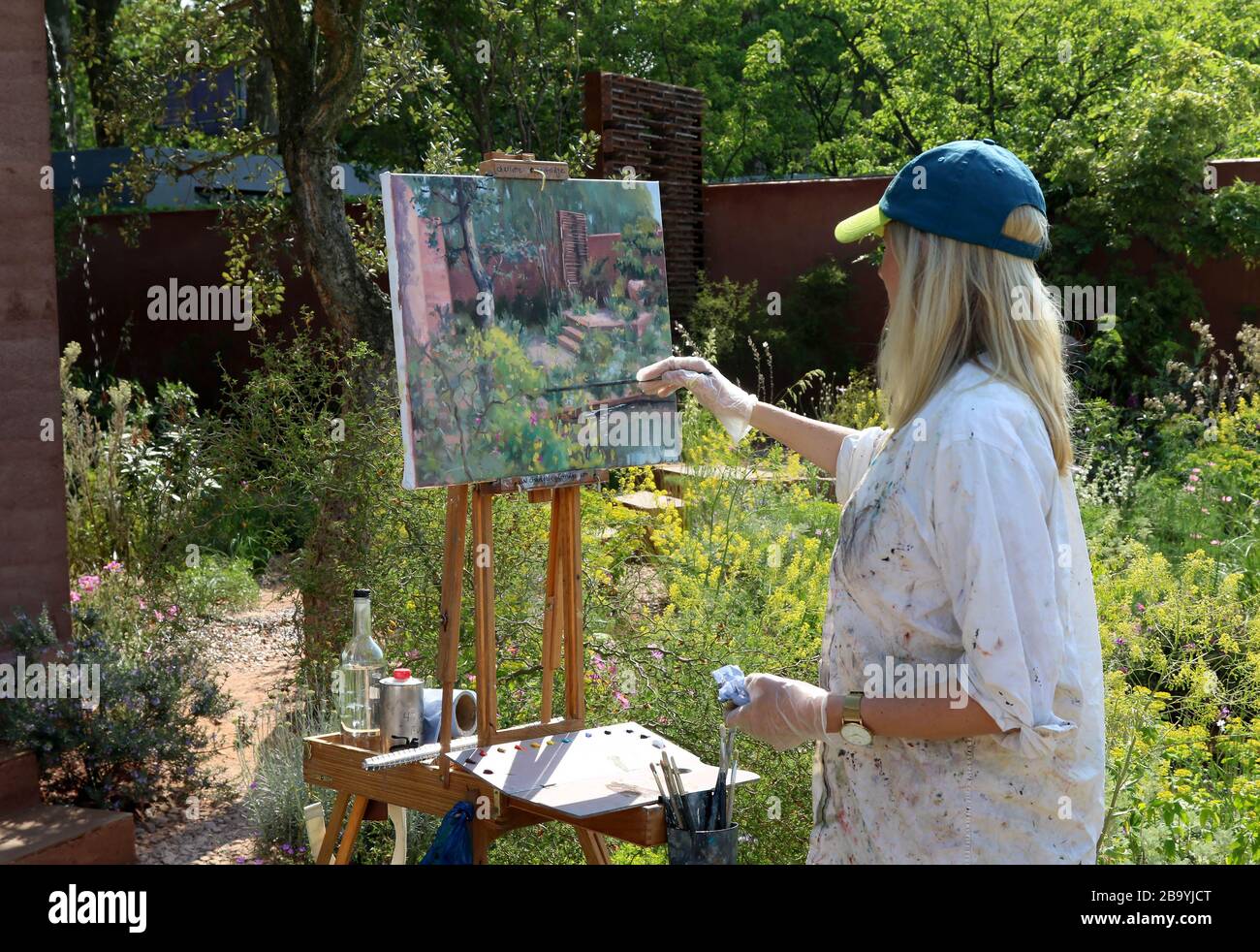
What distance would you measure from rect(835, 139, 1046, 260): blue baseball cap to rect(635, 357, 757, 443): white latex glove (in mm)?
771

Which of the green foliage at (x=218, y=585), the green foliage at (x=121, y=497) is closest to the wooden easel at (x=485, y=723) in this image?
the green foliage at (x=218, y=585)

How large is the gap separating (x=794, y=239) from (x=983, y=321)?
9.14 m

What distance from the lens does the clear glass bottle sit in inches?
117

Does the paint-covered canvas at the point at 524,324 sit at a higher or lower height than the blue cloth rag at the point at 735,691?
higher

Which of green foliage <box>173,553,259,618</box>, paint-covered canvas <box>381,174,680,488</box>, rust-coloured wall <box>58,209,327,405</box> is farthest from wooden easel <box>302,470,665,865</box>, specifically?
rust-coloured wall <box>58,209,327,405</box>

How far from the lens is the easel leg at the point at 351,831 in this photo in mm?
2834

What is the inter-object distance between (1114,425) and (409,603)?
4.61 metres

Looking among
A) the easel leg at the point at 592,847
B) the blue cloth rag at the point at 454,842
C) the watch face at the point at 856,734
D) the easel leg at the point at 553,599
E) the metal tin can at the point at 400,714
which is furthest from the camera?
the easel leg at the point at 553,599

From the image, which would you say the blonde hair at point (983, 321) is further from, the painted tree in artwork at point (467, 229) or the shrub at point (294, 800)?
the shrub at point (294, 800)

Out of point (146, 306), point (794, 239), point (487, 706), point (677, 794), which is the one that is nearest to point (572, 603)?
point (487, 706)

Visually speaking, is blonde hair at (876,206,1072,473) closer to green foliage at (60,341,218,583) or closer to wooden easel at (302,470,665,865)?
wooden easel at (302,470,665,865)

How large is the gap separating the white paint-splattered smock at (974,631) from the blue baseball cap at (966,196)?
0.19 metres

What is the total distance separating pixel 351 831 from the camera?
2.85 m
